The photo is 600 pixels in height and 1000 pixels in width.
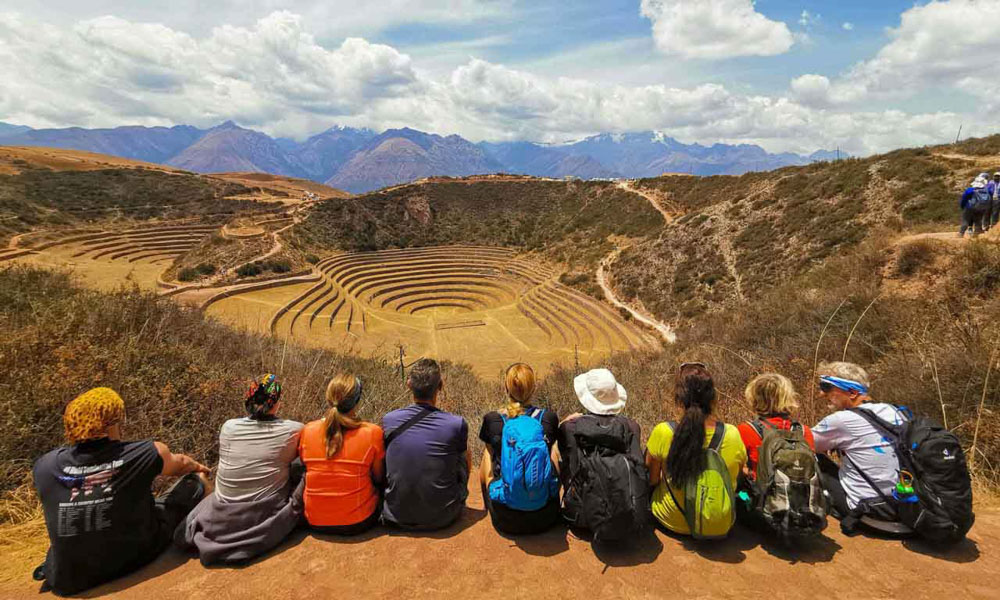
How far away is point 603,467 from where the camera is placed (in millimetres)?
2795

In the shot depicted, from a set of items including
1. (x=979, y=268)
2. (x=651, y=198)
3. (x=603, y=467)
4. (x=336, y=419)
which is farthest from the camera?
(x=651, y=198)

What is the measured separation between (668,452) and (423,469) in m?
1.88

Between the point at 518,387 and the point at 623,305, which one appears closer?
the point at 518,387

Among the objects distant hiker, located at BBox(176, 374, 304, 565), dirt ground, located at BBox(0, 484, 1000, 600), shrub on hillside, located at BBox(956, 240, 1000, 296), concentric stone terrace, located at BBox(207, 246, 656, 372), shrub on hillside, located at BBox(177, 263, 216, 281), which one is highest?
shrub on hillside, located at BBox(956, 240, 1000, 296)

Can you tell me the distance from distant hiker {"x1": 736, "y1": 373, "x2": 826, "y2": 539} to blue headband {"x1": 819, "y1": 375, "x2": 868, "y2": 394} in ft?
1.60

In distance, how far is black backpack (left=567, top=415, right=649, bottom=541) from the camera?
2.73m

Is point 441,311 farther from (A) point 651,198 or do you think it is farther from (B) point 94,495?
(B) point 94,495

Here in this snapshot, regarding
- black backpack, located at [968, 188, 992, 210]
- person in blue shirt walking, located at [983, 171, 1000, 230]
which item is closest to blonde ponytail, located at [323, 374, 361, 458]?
black backpack, located at [968, 188, 992, 210]

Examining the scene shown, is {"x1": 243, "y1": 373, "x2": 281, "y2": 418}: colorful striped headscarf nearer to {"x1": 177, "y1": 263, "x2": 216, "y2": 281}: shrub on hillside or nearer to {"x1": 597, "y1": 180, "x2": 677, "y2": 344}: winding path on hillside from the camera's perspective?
{"x1": 597, "y1": 180, "x2": 677, "y2": 344}: winding path on hillside

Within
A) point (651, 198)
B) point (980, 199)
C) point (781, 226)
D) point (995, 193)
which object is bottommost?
point (781, 226)

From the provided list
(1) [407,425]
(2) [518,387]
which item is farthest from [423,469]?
(2) [518,387]

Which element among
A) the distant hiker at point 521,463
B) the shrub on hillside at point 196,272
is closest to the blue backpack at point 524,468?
the distant hiker at point 521,463

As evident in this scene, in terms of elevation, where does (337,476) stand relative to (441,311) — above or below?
above

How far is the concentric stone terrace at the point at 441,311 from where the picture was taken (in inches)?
810
